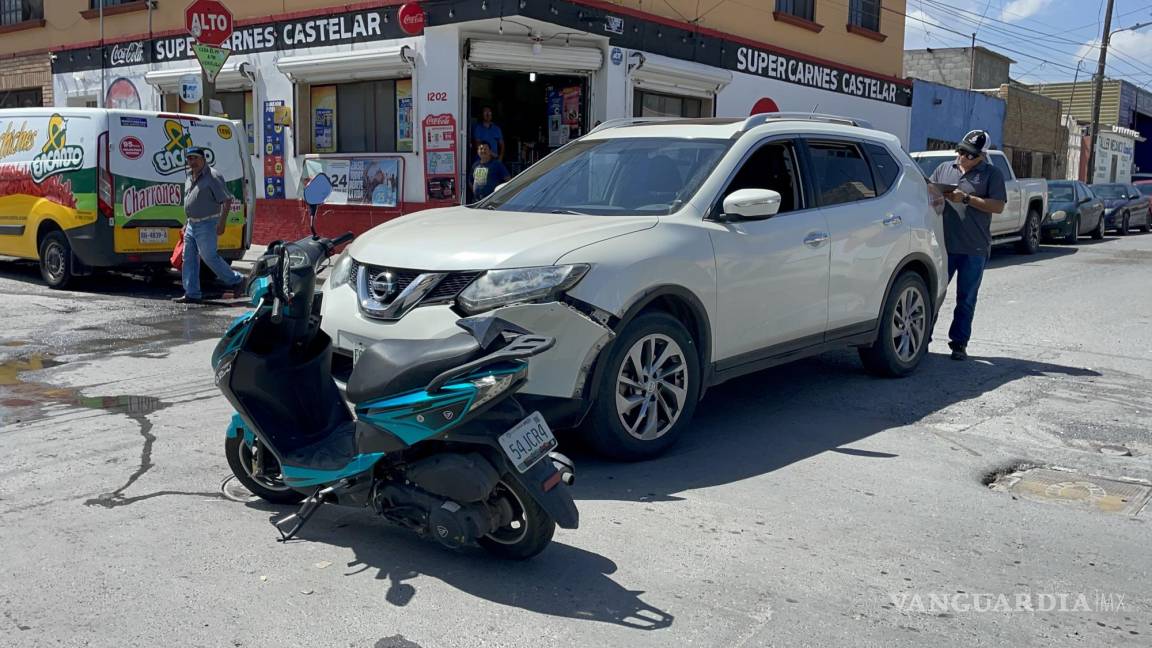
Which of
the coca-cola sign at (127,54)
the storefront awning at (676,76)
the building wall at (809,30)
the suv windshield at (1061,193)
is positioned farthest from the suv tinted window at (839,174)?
the suv windshield at (1061,193)

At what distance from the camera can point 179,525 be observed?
178 inches

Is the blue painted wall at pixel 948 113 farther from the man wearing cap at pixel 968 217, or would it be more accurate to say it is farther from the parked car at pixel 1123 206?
the man wearing cap at pixel 968 217

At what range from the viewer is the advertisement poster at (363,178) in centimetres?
1631

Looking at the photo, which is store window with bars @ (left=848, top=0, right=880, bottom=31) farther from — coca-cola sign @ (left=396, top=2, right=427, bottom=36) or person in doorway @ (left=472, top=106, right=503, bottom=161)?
coca-cola sign @ (left=396, top=2, right=427, bottom=36)

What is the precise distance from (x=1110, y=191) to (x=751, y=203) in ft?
87.0

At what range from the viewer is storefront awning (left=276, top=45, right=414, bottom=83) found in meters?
16.0

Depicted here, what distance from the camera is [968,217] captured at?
8.41m

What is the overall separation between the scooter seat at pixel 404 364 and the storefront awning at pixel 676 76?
45.3ft

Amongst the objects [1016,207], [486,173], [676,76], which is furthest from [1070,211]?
[486,173]

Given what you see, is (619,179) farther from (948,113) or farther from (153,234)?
(948,113)

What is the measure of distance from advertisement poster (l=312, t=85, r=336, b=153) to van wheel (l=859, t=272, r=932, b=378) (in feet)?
39.5

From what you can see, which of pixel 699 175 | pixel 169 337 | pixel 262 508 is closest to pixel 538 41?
pixel 169 337

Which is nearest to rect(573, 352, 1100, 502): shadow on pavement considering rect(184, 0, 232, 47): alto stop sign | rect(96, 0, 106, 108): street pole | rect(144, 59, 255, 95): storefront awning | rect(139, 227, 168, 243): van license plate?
rect(139, 227, 168, 243): van license plate

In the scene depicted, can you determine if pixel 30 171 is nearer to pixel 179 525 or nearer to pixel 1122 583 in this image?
pixel 179 525
